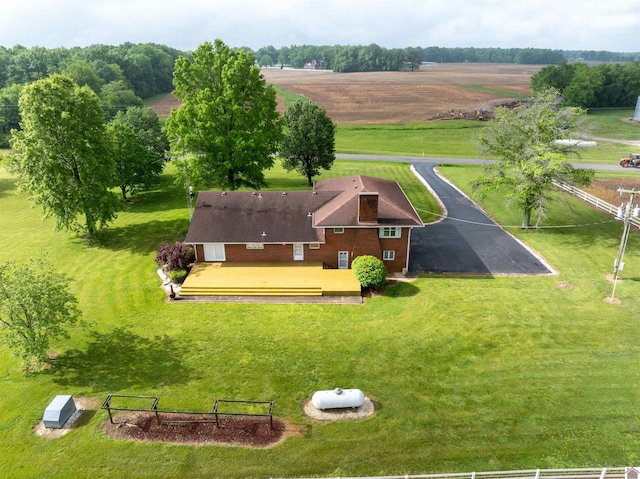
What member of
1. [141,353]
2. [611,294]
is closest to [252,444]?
[141,353]

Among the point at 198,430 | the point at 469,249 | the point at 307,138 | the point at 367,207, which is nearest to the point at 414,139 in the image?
the point at 307,138

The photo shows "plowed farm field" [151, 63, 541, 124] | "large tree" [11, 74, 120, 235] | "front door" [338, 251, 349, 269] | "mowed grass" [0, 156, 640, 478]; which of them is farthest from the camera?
"plowed farm field" [151, 63, 541, 124]

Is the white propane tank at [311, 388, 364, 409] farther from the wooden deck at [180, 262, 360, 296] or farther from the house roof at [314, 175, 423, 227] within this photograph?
the house roof at [314, 175, 423, 227]

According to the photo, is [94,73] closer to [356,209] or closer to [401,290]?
[356,209]

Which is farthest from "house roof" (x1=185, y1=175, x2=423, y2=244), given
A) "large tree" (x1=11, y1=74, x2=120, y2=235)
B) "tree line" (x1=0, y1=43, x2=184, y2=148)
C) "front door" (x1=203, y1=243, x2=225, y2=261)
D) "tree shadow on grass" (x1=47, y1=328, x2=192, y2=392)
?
"tree line" (x1=0, y1=43, x2=184, y2=148)

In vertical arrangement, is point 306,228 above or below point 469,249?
above

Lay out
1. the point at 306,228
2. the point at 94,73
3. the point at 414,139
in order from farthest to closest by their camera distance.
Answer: the point at 94,73, the point at 414,139, the point at 306,228
